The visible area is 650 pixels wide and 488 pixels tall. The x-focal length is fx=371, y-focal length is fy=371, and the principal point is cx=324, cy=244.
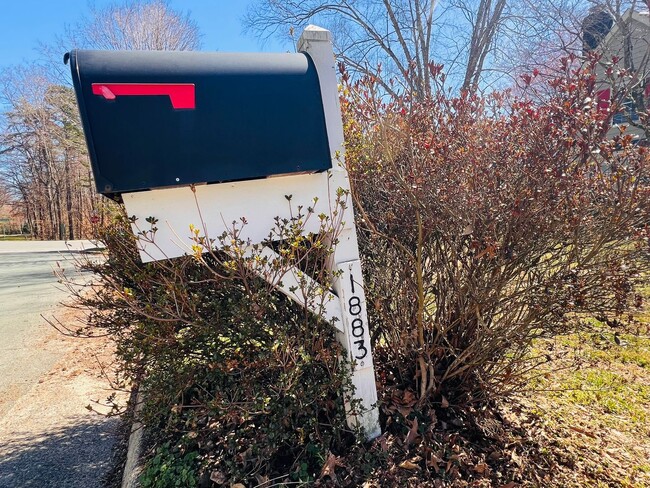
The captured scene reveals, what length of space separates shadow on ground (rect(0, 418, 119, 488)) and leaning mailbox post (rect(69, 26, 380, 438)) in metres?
2.09

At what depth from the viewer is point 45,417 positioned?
3.60 meters

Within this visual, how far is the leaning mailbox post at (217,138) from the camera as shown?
1.72 m

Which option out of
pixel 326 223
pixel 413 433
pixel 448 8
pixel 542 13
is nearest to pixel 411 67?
pixel 326 223

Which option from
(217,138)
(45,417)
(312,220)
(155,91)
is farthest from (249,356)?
(45,417)

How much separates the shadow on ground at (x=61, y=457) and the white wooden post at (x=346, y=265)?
205 cm

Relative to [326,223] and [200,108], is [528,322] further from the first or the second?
[200,108]

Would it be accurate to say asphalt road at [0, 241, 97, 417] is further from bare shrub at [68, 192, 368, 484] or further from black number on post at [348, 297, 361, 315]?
black number on post at [348, 297, 361, 315]

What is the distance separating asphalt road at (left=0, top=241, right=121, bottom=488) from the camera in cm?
283

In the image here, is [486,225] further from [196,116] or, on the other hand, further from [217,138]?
[196,116]

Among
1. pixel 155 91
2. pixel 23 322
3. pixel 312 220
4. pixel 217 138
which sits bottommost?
pixel 23 322

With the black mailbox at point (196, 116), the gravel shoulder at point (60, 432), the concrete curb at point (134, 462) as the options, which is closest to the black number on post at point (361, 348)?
the black mailbox at point (196, 116)

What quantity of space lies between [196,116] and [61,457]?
2.99 m

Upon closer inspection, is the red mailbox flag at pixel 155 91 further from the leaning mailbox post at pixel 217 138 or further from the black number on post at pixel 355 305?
the black number on post at pixel 355 305

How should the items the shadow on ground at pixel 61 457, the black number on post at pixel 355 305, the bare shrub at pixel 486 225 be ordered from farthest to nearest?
1. the shadow on ground at pixel 61 457
2. the black number on post at pixel 355 305
3. the bare shrub at pixel 486 225
